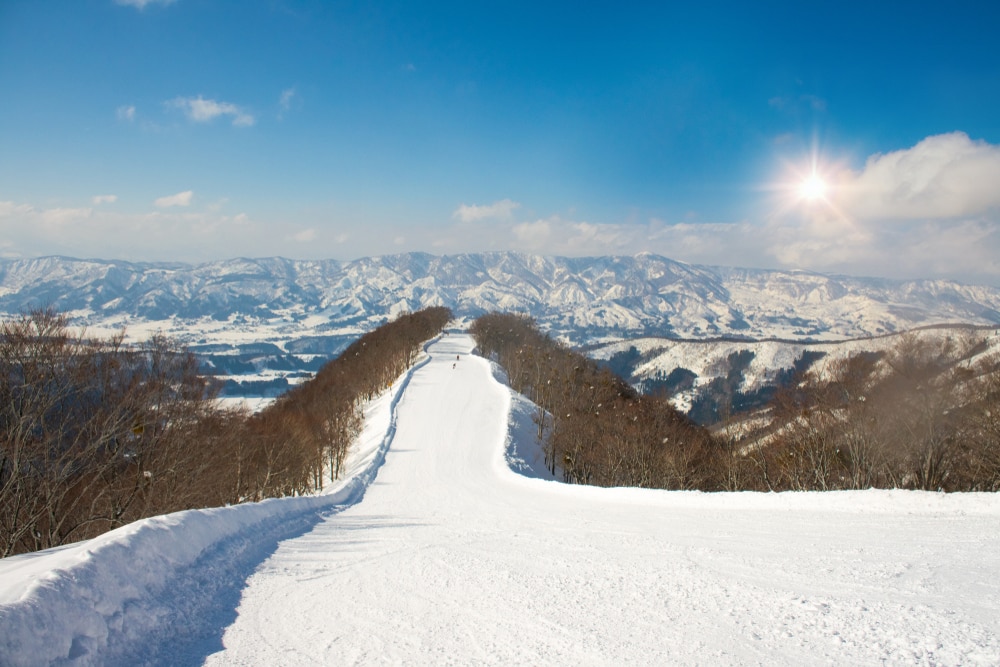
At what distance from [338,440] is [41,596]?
1215 inches

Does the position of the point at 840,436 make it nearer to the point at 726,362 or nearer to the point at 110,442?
the point at 110,442

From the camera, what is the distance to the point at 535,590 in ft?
22.3

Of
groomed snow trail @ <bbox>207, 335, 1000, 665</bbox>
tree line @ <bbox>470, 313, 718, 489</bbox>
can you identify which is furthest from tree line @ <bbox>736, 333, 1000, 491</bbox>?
groomed snow trail @ <bbox>207, 335, 1000, 665</bbox>

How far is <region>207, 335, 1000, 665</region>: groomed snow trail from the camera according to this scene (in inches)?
197

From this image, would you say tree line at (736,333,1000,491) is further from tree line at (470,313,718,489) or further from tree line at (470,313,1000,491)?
tree line at (470,313,718,489)

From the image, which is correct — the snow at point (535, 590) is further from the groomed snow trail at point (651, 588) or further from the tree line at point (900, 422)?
the tree line at point (900, 422)

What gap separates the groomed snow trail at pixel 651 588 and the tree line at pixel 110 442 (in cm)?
804

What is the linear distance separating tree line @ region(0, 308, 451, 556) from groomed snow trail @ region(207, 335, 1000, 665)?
804 cm

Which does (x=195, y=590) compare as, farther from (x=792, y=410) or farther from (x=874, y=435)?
(x=792, y=410)

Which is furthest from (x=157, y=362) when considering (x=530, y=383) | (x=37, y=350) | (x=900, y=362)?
(x=530, y=383)

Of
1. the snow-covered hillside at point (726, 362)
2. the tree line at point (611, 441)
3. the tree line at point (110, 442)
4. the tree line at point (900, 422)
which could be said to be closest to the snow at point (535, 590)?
the tree line at point (110, 442)

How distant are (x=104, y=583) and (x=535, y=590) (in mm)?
4809

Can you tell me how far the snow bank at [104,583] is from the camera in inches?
174

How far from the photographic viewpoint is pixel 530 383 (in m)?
60.0
